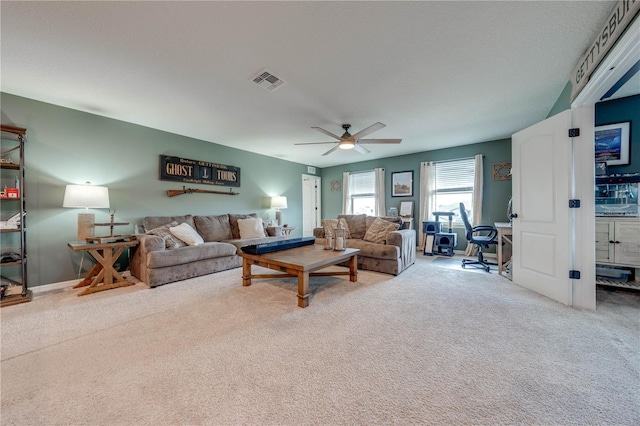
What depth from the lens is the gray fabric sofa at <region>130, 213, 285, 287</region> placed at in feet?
10.0

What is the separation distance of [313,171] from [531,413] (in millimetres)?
6827

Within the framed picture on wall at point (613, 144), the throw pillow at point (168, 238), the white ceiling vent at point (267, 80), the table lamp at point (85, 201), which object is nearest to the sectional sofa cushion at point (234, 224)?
the throw pillow at point (168, 238)

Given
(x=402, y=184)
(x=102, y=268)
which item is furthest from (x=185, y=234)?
(x=402, y=184)

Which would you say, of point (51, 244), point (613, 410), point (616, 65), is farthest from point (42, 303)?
point (616, 65)

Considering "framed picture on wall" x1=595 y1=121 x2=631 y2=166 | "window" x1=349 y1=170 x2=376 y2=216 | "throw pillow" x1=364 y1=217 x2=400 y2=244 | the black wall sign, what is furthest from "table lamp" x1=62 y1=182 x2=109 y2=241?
"framed picture on wall" x1=595 y1=121 x2=631 y2=166

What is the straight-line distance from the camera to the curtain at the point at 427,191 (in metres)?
5.69

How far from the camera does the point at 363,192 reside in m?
7.00

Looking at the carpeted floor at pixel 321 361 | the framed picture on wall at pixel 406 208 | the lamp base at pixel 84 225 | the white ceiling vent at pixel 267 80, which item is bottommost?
the carpeted floor at pixel 321 361

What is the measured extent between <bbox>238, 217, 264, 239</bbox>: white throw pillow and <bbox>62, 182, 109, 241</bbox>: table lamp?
6.93ft

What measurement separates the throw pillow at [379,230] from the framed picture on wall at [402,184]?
2303 millimetres

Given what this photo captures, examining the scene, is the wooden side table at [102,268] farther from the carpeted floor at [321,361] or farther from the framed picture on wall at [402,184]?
the framed picture on wall at [402,184]

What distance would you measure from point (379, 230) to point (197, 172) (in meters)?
3.68

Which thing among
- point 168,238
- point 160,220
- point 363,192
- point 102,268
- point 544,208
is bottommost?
point 102,268

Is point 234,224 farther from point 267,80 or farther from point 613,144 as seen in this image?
point 613,144
